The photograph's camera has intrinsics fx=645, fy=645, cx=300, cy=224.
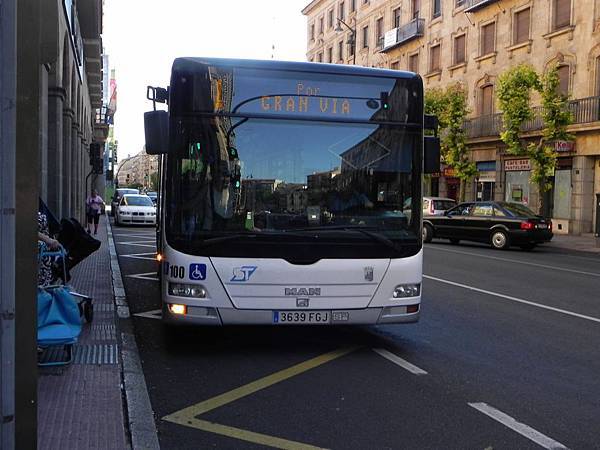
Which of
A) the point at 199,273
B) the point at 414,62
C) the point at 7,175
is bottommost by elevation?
the point at 199,273

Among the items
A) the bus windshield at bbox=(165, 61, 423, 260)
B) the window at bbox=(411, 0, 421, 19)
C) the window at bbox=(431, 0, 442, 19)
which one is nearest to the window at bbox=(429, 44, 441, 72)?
the window at bbox=(431, 0, 442, 19)

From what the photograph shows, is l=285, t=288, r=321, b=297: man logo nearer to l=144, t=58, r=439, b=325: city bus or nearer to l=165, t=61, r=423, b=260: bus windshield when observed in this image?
l=144, t=58, r=439, b=325: city bus

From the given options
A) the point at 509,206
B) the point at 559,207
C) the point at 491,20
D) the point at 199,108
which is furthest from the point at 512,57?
the point at 199,108

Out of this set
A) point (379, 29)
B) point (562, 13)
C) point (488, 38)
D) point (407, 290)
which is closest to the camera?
point (407, 290)

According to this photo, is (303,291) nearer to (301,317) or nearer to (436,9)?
(301,317)

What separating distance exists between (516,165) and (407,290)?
90.2ft

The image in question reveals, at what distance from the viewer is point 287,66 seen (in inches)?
244

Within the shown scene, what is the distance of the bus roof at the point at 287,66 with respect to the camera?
19.7ft

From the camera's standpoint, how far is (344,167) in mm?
6289

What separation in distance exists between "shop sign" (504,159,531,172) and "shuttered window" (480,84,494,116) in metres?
3.56

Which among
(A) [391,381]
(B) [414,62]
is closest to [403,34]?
(B) [414,62]

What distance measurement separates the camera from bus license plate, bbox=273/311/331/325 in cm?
607

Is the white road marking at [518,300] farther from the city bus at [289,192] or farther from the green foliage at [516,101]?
the green foliage at [516,101]

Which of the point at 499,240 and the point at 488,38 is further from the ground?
the point at 488,38
